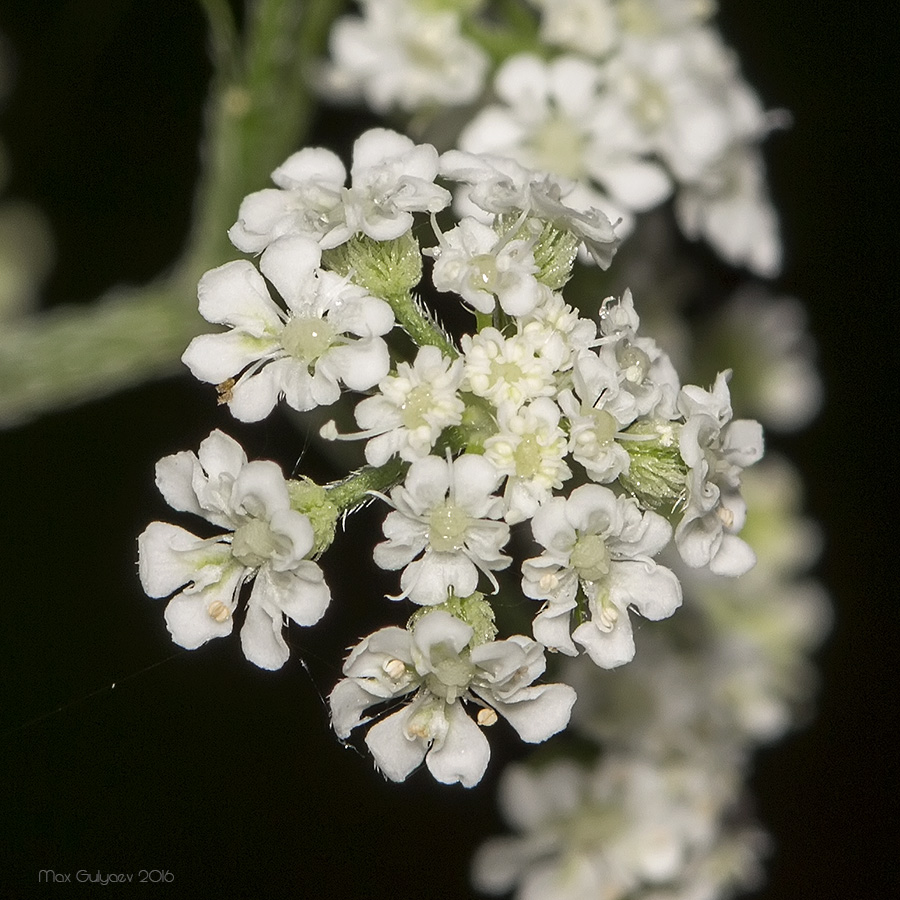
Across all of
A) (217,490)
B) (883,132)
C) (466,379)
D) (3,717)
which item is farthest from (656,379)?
(883,132)

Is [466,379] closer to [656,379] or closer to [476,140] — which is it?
[656,379]

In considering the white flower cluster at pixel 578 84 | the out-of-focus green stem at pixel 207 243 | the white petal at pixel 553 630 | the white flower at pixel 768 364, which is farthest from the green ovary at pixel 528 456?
the white flower at pixel 768 364

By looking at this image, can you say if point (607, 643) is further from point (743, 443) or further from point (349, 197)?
point (349, 197)

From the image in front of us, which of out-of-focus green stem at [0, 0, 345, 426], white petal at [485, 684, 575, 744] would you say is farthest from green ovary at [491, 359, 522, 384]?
→ out-of-focus green stem at [0, 0, 345, 426]

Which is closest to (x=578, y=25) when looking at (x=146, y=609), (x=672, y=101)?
(x=672, y=101)

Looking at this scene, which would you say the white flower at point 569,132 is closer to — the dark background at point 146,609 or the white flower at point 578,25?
the white flower at point 578,25

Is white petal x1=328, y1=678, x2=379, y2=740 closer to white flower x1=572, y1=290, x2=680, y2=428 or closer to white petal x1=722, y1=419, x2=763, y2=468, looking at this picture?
white flower x1=572, y1=290, x2=680, y2=428
